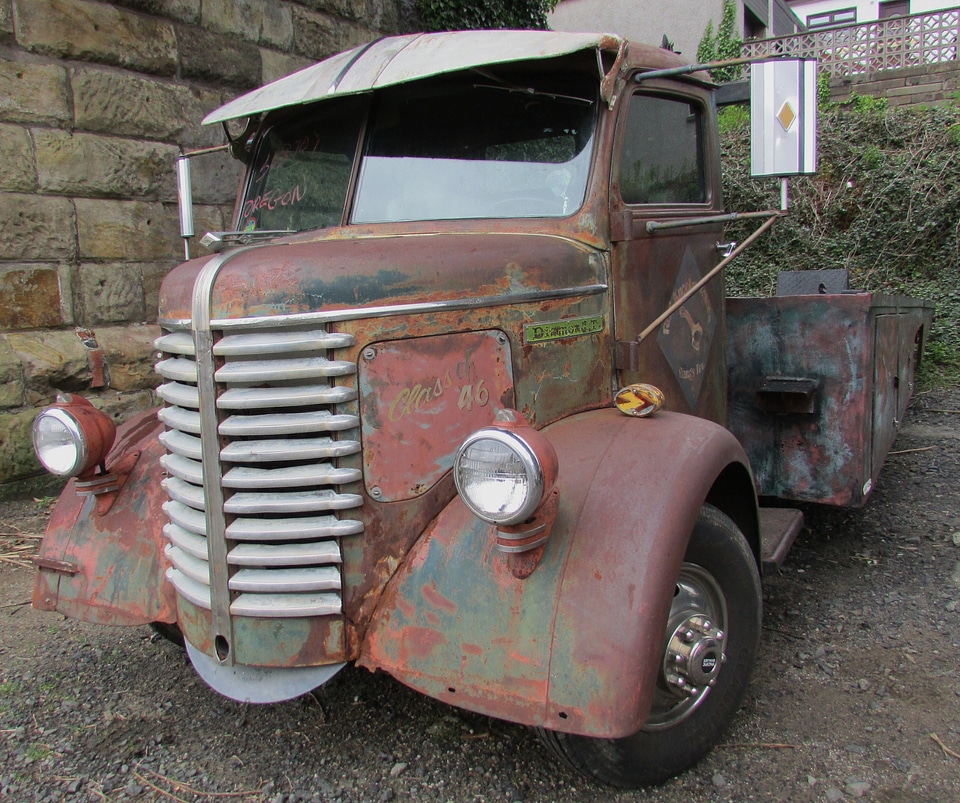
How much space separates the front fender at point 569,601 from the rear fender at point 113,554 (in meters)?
0.89

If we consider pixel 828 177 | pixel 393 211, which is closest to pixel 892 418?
pixel 393 211

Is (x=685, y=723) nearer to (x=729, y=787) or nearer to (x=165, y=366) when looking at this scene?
(x=729, y=787)

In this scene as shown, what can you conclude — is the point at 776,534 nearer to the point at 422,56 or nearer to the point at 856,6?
the point at 422,56

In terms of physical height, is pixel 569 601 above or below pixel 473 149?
below

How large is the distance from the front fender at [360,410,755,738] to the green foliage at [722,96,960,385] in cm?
744

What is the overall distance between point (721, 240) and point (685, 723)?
2168 mm

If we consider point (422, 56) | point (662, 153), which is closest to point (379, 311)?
point (422, 56)

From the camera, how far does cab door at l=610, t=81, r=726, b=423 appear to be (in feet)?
9.36

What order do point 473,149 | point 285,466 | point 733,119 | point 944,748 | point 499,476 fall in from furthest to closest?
point 733,119 → point 473,149 → point 944,748 → point 285,466 → point 499,476

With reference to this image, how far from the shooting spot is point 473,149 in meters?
2.79

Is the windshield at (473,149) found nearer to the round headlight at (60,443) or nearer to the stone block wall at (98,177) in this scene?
the round headlight at (60,443)

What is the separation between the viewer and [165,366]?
2.43 metres

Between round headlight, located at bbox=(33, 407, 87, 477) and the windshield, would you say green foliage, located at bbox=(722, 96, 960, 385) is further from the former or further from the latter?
round headlight, located at bbox=(33, 407, 87, 477)

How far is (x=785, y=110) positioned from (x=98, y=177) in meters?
4.47
